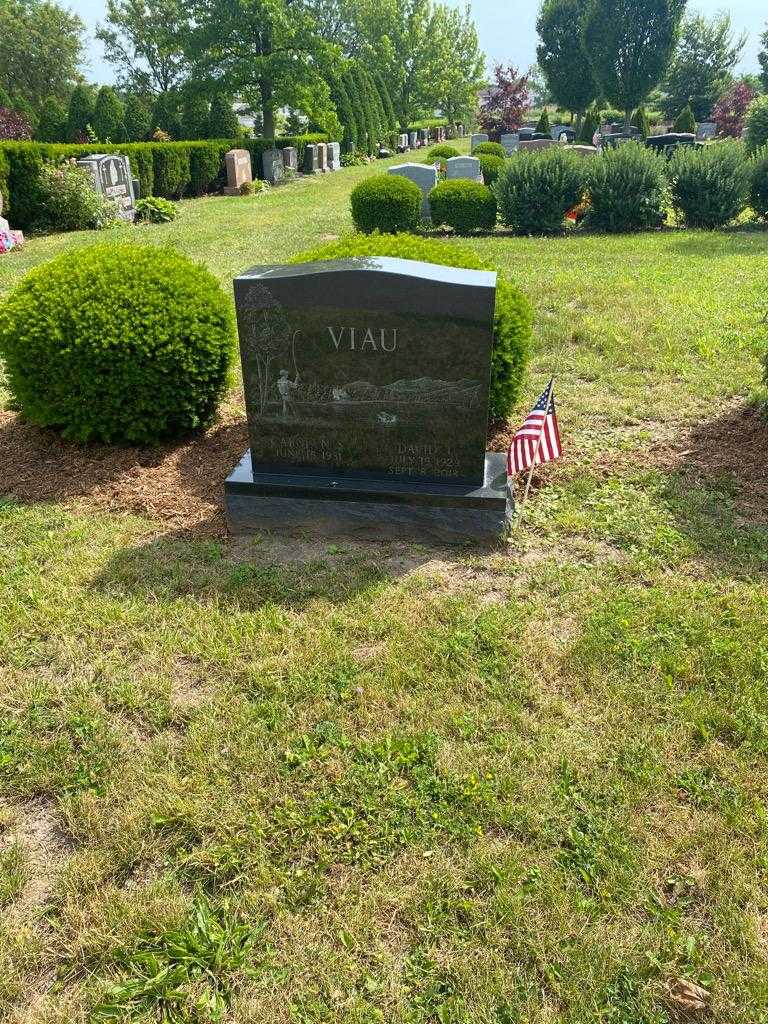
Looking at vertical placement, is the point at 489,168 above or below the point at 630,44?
below

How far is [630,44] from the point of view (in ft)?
116

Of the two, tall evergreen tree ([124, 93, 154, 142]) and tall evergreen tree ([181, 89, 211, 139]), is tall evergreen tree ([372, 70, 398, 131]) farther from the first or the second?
tall evergreen tree ([124, 93, 154, 142])

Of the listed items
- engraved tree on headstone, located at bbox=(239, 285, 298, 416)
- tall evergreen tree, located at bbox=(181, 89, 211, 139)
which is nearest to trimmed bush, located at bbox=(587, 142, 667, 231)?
engraved tree on headstone, located at bbox=(239, 285, 298, 416)

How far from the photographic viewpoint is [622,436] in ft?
19.9

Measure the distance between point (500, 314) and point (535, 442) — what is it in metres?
1.28

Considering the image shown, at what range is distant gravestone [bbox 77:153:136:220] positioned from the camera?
59.9ft

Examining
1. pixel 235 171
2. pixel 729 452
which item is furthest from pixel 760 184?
pixel 235 171

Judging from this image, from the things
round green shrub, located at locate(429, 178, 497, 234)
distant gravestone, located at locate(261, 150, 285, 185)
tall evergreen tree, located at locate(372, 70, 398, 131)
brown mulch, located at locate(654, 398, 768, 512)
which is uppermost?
tall evergreen tree, located at locate(372, 70, 398, 131)

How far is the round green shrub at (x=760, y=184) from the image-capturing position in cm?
1594

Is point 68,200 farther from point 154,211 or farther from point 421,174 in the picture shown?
point 421,174

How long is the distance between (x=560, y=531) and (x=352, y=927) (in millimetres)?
2924

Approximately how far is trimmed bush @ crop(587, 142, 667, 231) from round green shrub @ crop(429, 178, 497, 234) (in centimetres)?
227

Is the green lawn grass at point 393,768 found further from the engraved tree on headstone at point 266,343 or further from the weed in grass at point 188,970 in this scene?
the engraved tree on headstone at point 266,343

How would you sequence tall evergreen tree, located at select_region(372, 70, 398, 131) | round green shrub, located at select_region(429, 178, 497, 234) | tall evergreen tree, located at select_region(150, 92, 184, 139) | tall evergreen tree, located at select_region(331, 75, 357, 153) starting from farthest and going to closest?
tall evergreen tree, located at select_region(372, 70, 398, 131) → tall evergreen tree, located at select_region(331, 75, 357, 153) → tall evergreen tree, located at select_region(150, 92, 184, 139) → round green shrub, located at select_region(429, 178, 497, 234)
